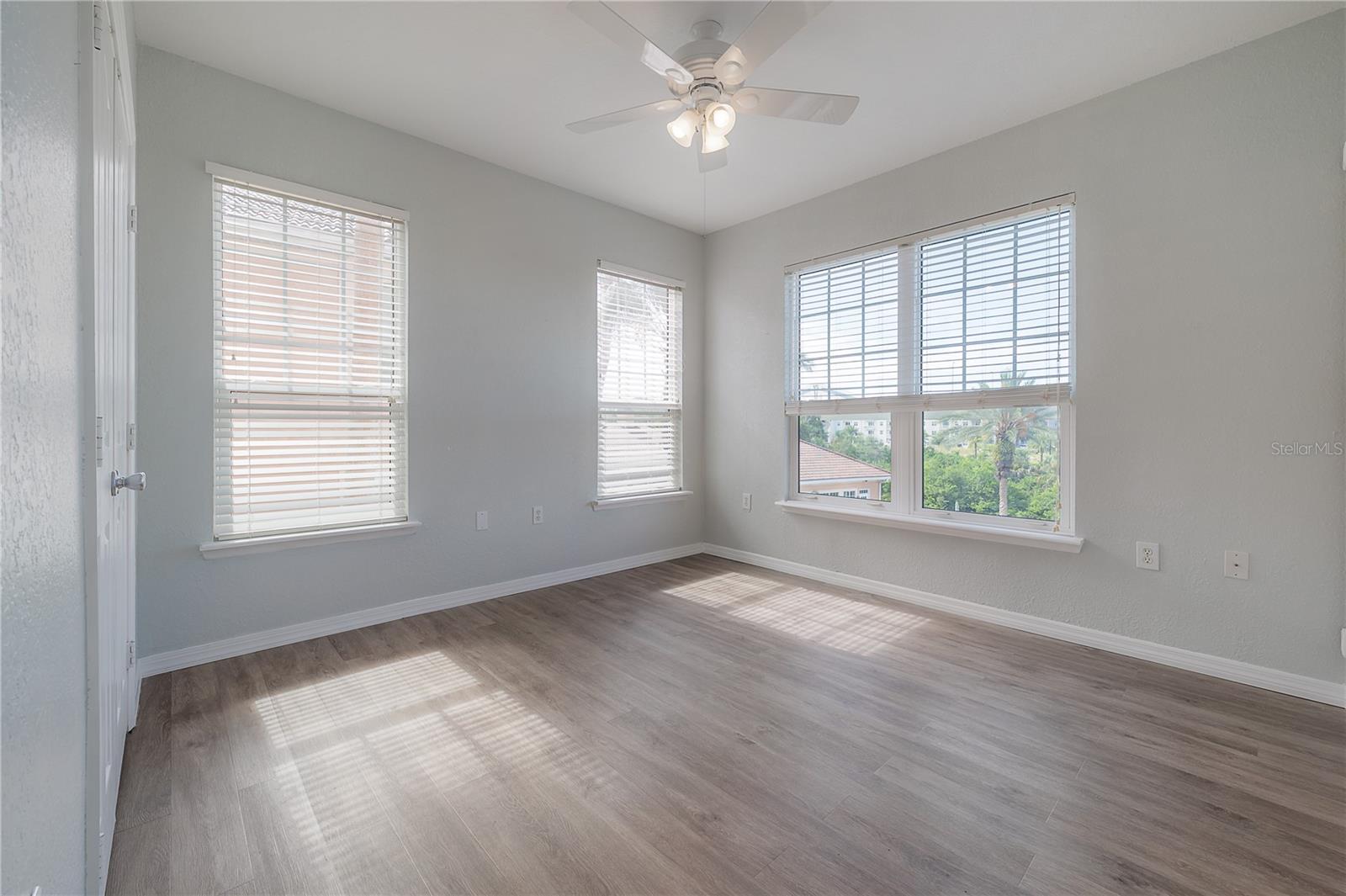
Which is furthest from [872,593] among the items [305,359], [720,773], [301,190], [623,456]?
[301,190]

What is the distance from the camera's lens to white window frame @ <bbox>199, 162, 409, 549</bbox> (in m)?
2.56

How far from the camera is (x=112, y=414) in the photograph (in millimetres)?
1448

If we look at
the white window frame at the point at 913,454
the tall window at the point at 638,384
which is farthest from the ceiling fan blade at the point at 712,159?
the tall window at the point at 638,384

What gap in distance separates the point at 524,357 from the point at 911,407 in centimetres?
247

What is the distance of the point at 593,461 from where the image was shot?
4043 mm

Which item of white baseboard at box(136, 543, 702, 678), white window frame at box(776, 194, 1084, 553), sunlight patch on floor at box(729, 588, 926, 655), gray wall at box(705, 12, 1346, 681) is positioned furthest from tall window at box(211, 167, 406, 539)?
gray wall at box(705, 12, 1346, 681)

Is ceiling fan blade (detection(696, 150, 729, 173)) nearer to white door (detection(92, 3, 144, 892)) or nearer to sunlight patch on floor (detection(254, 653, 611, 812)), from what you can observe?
white door (detection(92, 3, 144, 892))

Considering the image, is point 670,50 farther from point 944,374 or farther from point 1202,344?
point 1202,344

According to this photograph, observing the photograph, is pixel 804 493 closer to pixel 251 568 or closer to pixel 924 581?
pixel 924 581

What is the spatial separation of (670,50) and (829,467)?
2691 millimetres

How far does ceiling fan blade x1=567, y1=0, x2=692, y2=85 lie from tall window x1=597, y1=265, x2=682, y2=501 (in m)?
2.09

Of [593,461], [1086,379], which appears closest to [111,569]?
[593,461]

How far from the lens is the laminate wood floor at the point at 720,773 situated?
1379 millimetres

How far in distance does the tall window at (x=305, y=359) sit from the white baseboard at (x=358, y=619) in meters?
0.49
